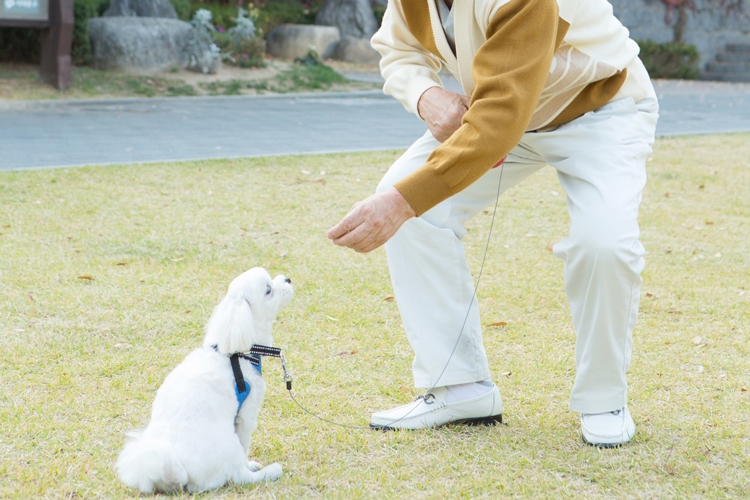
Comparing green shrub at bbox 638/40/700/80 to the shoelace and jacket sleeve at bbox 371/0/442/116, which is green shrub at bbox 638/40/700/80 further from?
the shoelace

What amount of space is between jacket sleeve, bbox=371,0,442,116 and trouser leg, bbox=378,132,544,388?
182 millimetres

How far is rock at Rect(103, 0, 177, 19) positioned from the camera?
14.7 m

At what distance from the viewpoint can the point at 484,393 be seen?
2.89 metres

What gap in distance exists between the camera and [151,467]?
225 centimetres

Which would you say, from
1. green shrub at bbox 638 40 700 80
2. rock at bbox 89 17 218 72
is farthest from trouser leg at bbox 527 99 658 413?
green shrub at bbox 638 40 700 80

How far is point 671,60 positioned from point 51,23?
14.4 m

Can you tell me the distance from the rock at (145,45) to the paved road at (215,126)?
5.08 feet

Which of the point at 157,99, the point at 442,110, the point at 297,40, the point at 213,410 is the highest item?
the point at 442,110

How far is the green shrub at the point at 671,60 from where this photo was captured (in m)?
20.0

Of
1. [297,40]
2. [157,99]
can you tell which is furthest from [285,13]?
[157,99]

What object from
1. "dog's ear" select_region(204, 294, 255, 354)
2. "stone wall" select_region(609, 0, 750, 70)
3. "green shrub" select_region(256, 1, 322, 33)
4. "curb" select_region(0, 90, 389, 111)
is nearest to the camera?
"dog's ear" select_region(204, 294, 255, 354)

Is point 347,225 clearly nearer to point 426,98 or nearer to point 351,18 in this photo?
point 426,98

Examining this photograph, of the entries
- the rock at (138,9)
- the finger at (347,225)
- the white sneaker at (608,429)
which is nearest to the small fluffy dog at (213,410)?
the finger at (347,225)

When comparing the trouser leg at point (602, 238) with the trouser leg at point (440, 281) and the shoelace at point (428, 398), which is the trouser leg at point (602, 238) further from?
the shoelace at point (428, 398)
